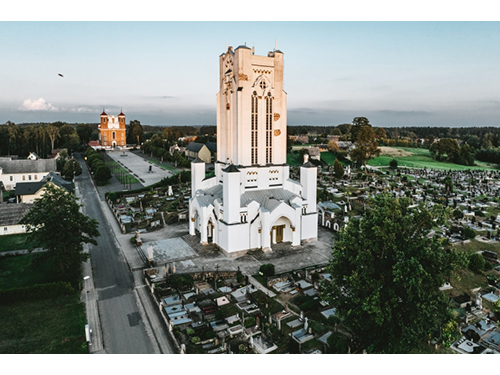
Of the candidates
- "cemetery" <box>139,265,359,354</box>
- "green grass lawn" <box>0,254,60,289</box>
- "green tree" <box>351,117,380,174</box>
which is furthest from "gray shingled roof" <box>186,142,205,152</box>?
"cemetery" <box>139,265,359,354</box>

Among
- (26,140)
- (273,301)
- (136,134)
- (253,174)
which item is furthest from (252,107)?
(136,134)

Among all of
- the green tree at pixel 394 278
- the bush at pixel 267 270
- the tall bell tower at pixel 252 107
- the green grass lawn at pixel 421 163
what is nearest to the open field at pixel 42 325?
the bush at pixel 267 270

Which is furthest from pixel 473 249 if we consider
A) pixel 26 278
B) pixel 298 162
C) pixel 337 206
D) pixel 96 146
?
pixel 96 146

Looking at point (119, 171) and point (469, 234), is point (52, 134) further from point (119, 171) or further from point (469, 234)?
point (469, 234)

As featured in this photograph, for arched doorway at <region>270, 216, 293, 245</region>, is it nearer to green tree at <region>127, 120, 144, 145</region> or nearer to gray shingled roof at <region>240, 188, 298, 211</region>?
gray shingled roof at <region>240, 188, 298, 211</region>

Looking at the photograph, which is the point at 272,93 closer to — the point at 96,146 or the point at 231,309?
the point at 231,309

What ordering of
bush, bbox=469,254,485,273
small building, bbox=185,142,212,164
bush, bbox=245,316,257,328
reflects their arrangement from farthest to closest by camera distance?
small building, bbox=185,142,212,164 → bush, bbox=469,254,485,273 → bush, bbox=245,316,257,328
